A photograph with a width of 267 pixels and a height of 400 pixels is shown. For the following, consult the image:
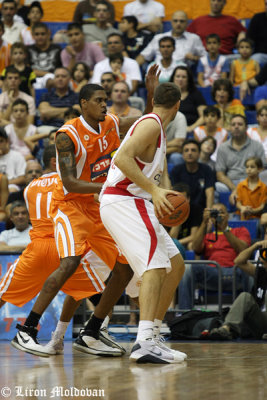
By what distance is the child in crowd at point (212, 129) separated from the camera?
41.1 ft

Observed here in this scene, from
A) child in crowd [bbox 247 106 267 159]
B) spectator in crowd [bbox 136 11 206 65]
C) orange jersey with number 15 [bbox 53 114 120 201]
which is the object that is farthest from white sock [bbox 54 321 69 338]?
spectator in crowd [bbox 136 11 206 65]

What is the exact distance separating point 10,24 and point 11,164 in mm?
5207

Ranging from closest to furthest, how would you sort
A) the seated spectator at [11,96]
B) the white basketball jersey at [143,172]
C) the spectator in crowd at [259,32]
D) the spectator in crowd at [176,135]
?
the white basketball jersey at [143,172] < the spectator in crowd at [176,135] < the seated spectator at [11,96] < the spectator in crowd at [259,32]

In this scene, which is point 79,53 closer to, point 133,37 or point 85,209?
point 133,37

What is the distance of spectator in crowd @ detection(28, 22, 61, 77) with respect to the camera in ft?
50.3

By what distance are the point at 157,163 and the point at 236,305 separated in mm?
3536

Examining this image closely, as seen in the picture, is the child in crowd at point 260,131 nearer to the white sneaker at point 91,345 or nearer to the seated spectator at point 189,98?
the seated spectator at point 189,98

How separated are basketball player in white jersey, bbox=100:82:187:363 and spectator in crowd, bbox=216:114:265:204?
599 cm

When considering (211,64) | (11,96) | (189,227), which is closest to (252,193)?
(189,227)

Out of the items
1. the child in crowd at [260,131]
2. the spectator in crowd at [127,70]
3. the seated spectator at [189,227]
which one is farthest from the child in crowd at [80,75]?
the seated spectator at [189,227]

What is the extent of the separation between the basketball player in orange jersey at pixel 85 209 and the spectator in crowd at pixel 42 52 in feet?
28.2

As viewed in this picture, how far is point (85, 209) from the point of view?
271 inches

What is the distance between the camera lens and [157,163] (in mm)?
5930

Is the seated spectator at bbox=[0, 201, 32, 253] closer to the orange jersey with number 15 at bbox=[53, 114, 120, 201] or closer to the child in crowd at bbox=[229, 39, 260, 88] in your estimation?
the orange jersey with number 15 at bbox=[53, 114, 120, 201]
